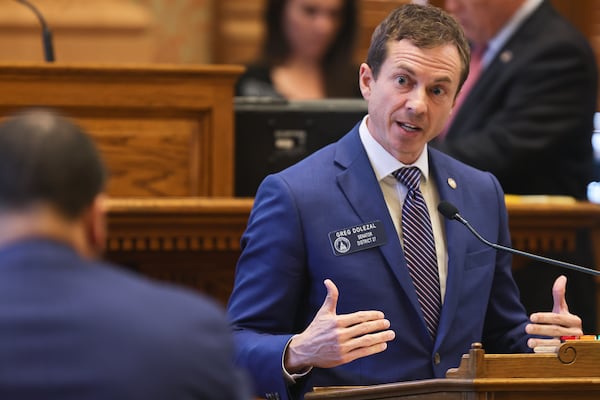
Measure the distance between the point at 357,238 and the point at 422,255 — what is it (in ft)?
0.53

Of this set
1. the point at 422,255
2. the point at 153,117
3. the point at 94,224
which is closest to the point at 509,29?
the point at 153,117

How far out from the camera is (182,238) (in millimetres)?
4109

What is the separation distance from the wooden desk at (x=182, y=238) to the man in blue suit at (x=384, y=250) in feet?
3.28

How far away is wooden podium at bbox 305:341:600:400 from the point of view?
8.36ft

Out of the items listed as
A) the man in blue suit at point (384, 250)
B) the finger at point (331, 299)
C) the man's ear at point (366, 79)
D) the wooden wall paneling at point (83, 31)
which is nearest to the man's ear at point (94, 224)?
the finger at point (331, 299)

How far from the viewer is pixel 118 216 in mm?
4023

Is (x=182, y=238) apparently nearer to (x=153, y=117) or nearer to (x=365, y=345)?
(x=153, y=117)

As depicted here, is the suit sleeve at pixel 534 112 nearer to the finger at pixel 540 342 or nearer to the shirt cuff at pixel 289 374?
the finger at pixel 540 342

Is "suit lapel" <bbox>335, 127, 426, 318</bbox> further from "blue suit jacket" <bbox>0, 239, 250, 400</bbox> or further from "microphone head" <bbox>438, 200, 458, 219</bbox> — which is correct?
"blue suit jacket" <bbox>0, 239, 250, 400</bbox>

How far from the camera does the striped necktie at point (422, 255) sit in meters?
3.02

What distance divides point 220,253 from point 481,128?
4.30 feet

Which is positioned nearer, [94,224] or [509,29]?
[94,224]

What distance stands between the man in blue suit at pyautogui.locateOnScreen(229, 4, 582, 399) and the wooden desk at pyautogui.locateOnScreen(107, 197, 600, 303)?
1001 mm

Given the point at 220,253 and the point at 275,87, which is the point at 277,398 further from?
the point at 275,87
